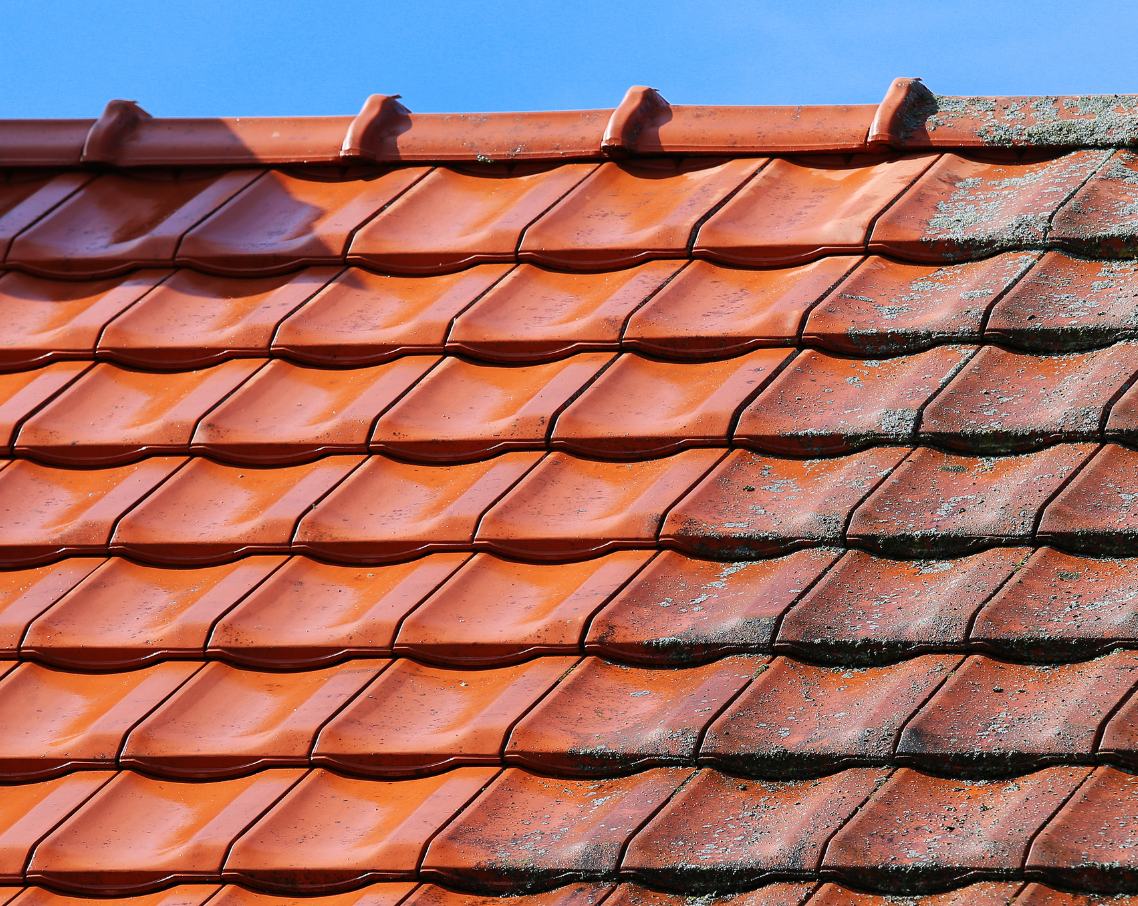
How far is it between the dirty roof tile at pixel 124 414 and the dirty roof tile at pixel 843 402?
118cm

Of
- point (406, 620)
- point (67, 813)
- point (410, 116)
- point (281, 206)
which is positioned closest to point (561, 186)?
point (410, 116)

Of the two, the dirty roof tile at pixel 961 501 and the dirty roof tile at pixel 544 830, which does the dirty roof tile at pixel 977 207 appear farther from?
the dirty roof tile at pixel 544 830

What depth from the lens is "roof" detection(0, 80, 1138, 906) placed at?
164 cm

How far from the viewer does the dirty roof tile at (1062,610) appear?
1722mm

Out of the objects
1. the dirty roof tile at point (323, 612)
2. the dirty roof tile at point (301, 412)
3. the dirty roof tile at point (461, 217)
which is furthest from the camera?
the dirty roof tile at point (461, 217)

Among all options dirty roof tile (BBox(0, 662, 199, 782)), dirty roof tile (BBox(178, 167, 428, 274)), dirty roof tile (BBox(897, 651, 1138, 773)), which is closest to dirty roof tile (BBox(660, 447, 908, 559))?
dirty roof tile (BBox(897, 651, 1138, 773))

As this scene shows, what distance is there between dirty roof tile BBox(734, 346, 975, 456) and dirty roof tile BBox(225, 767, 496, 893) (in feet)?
2.84

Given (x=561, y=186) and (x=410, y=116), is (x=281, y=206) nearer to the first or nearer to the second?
(x=410, y=116)

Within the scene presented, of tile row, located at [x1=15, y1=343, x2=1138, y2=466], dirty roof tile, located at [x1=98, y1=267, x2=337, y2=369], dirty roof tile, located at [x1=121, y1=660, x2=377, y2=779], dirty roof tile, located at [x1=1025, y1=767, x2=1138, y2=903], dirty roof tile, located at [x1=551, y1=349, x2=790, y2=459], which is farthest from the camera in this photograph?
dirty roof tile, located at [x1=98, y1=267, x2=337, y2=369]

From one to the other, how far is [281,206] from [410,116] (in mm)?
450

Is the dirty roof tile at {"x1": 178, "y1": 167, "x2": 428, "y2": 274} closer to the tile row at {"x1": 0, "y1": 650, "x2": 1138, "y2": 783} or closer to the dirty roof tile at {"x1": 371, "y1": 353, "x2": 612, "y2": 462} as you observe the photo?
the dirty roof tile at {"x1": 371, "y1": 353, "x2": 612, "y2": 462}

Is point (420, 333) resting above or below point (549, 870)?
above

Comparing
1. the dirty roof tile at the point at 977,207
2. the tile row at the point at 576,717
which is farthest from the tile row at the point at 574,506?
the dirty roof tile at the point at 977,207

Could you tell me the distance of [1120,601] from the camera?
1.76 m
